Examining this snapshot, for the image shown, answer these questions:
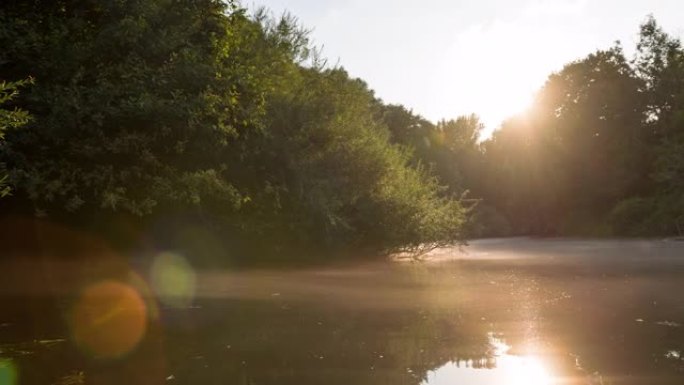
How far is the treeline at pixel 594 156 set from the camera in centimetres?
6075

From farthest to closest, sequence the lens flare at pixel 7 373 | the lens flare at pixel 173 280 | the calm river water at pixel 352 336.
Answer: the lens flare at pixel 173 280
the calm river water at pixel 352 336
the lens flare at pixel 7 373

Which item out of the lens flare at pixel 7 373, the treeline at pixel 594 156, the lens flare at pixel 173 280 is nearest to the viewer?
the lens flare at pixel 7 373

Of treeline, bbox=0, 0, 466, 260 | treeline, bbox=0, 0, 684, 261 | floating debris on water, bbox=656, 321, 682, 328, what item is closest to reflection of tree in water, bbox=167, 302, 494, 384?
floating debris on water, bbox=656, 321, 682, 328

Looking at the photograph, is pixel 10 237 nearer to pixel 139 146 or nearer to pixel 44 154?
pixel 44 154

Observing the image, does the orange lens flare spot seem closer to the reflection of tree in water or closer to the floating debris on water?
the reflection of tree in water

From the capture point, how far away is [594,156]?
6888 cm

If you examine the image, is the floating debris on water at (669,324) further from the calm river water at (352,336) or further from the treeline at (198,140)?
the treeline at (198,140)

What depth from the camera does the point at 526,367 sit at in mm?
7297

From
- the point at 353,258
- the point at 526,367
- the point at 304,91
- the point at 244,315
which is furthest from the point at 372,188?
the point at 526,367

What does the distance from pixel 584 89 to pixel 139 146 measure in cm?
6195

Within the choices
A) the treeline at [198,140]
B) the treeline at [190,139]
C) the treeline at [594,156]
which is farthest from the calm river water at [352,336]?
the treeline at [594,156]

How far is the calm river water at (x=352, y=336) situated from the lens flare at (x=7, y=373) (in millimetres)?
23

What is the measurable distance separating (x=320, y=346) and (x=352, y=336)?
851 millimetres

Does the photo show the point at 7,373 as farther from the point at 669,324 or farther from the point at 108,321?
the point at 669,324
